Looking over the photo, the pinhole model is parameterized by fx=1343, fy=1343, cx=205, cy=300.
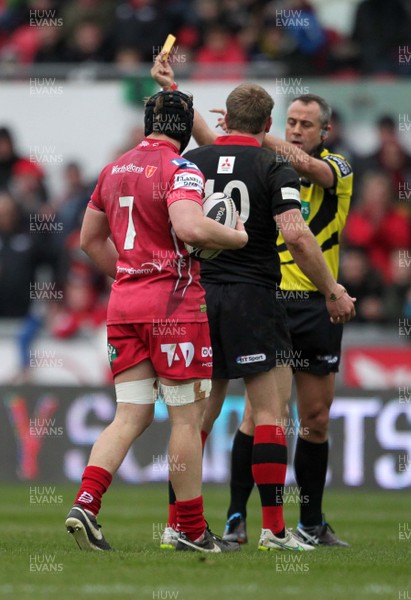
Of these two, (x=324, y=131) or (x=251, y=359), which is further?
(x=324, y=131)

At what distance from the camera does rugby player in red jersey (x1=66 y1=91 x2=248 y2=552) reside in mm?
7109

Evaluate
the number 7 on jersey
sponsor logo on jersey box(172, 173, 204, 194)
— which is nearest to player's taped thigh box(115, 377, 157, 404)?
the number 7 on jersey

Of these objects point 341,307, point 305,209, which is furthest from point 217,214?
point 305,209

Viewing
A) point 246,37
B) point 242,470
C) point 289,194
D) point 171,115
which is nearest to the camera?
point 171,115

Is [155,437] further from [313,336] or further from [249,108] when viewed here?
[249,108]

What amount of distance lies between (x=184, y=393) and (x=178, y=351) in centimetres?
24

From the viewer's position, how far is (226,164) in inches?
303

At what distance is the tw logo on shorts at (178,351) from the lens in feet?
23.4

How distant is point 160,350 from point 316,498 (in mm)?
1907

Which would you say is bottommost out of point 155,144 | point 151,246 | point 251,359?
point 251,359

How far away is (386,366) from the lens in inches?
561

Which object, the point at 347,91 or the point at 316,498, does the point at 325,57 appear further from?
the point at 316,498

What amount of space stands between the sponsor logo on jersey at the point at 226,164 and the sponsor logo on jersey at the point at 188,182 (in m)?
0.60

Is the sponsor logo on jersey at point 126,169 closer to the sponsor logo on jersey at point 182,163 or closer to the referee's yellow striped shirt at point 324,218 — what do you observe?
the sponsor logo on jersey at point 182,163
